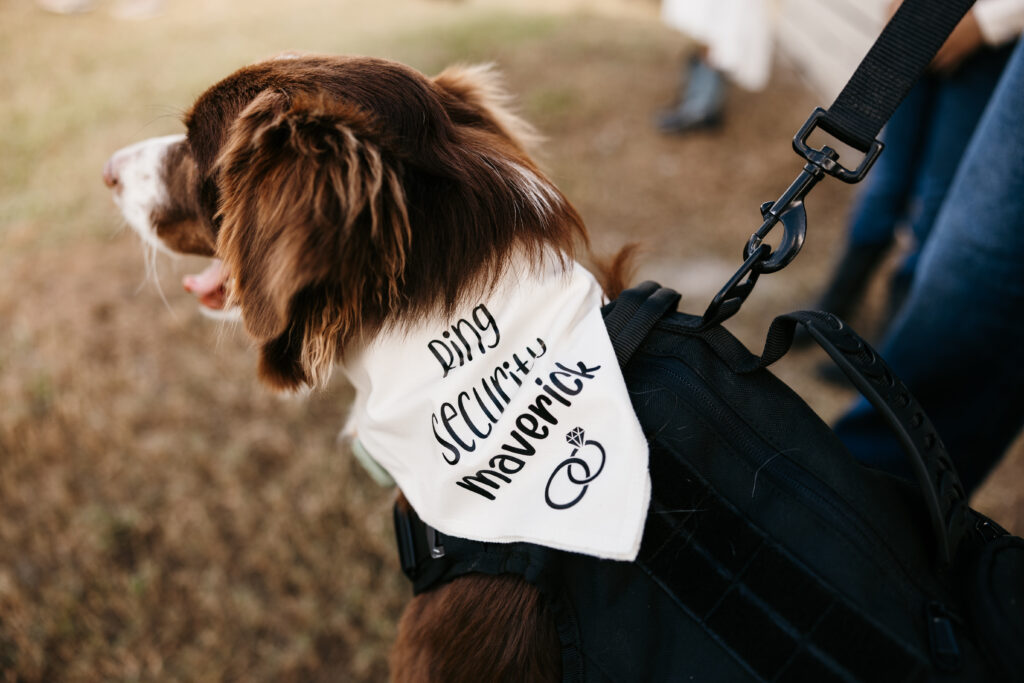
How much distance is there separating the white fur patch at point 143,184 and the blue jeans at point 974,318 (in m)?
1.95

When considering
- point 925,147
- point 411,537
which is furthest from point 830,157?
point 925,147

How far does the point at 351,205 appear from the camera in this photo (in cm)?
107

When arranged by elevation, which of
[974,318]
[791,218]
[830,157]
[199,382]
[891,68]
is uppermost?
[891,68]

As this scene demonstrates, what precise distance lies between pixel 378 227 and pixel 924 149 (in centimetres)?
275

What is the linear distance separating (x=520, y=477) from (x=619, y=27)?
28.3 feet

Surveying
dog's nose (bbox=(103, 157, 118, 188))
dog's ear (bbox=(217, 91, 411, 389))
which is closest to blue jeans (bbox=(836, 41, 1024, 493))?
dog's ear (bbox=(217, 91, 411, 389))

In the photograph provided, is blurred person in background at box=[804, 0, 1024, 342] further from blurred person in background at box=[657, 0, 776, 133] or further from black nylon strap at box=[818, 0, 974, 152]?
blurred person in background at box=[657, 0, 776, 133]

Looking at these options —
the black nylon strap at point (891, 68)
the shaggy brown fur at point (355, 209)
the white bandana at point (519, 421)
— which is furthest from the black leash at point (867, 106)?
the shaggy brown fur at point (355, 209)

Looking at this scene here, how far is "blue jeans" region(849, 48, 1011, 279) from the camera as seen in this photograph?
93.4 inches

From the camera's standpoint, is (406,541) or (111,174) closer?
(406,541)

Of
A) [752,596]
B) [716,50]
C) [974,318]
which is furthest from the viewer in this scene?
[716,50]

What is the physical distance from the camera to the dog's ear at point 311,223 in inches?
42.4

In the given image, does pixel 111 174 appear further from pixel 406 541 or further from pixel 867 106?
pixel 867 106

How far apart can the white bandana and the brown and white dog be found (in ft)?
0.24
